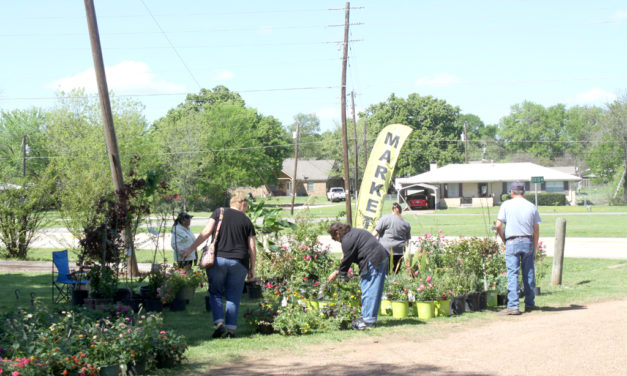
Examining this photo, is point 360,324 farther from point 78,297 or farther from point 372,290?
point 78,297

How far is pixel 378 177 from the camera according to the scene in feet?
44.4

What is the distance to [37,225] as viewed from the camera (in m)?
17.4

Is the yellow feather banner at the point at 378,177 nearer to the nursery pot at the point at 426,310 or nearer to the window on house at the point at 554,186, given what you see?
the nursery pot at the point at 426,310

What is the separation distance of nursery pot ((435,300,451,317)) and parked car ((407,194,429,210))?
43.1m

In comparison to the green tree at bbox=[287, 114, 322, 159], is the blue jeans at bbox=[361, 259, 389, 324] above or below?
below

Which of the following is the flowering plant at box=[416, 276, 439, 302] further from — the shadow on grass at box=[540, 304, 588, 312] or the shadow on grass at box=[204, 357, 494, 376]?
the shadow on grass at box=[204, 357, 494, 376]

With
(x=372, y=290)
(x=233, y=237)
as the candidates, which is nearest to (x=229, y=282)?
(x=233, y=237)

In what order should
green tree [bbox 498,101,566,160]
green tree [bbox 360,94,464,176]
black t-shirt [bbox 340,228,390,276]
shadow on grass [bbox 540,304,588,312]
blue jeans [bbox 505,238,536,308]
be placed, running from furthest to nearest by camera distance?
green tree [bbox 498,101,566,160] → green tree [bbox 360,94,464,176] → shadow on grass [bbox 540,304,588,312] → blue jeans [bbox 505,238,536,308] → black t-shirt [bbox 340,228,390,276]

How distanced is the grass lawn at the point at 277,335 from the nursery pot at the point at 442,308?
0.17m

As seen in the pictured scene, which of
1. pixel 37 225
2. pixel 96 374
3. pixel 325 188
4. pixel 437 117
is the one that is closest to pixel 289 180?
pixel 325 188

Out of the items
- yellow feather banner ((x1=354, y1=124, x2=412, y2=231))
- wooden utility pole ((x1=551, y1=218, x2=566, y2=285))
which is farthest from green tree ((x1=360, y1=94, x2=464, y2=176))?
wooden utility pole ((x1=551, y1=218, x2=566, y2=285))

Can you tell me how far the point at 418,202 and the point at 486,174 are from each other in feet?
28.5

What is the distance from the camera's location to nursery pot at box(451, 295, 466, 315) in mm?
8648

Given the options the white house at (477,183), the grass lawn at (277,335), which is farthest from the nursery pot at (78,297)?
the white house at (477,183)
